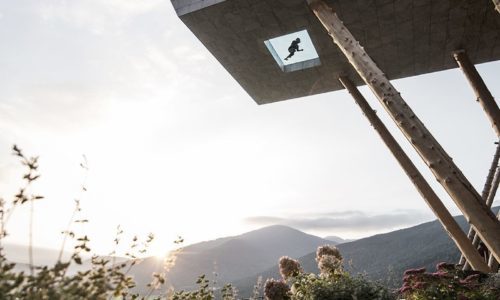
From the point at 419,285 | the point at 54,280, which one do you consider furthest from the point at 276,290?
the point at 54,280

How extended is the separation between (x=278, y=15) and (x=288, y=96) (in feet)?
12.4

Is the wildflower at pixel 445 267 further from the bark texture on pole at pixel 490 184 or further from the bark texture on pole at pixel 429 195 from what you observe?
the bark texture on pole at pixel 490 184

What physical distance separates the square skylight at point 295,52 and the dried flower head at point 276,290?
21.4ft

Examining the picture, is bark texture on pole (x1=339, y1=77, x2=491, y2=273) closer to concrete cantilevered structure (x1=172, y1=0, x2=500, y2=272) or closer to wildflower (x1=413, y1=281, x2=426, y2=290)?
concrete cantilevered structure (x1=172, y1=0, x2=500, y2=272)

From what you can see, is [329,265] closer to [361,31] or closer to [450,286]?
[450,286]

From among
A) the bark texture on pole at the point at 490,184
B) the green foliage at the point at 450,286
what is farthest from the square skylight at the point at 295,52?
the green foliage at the point at 450,286

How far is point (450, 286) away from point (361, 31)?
5388 millimetres

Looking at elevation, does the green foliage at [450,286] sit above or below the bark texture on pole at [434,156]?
below

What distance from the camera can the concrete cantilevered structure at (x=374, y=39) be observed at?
19.8 ft

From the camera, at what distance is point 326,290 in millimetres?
6004

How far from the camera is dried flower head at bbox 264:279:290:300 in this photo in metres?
10.6

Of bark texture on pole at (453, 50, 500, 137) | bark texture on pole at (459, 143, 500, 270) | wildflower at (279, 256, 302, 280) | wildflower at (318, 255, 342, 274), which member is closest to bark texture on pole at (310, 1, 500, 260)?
bark texture on pole at (453, 50, 500, 137)

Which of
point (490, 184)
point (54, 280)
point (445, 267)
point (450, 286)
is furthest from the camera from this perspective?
point (490, 184)

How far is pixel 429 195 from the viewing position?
6.71 metres
